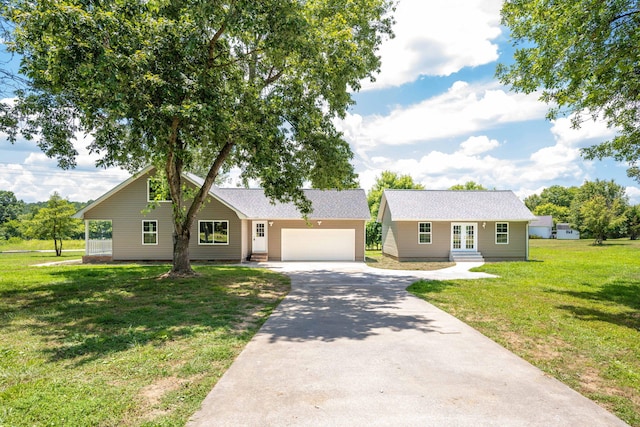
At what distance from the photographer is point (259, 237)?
23203 millimetres

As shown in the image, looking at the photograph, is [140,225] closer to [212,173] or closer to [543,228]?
[212,173]

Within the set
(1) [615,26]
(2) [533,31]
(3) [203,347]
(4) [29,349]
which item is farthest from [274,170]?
(1) [615,26]

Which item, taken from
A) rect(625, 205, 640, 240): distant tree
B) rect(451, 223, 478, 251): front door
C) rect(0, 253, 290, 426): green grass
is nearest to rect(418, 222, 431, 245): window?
rect(451, 223, 478, 251): front door

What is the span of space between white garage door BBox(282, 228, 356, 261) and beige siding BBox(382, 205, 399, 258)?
271 cm

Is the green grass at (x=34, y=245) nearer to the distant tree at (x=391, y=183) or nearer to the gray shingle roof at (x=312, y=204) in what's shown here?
the gray shingle roof at (x=312, y=204)

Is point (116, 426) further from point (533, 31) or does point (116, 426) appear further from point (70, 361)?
point (533, 31)

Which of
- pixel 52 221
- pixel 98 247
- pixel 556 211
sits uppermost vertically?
pixel 556 211

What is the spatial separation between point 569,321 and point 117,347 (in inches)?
336

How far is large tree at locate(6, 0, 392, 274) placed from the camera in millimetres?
8688

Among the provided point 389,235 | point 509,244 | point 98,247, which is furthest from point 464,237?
point 98,247

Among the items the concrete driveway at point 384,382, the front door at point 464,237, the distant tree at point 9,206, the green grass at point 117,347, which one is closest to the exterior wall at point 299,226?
the front door at point 464,237

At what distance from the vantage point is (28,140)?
11812 millimetres

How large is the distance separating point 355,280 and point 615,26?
10173mm

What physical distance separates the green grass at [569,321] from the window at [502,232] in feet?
26.7
